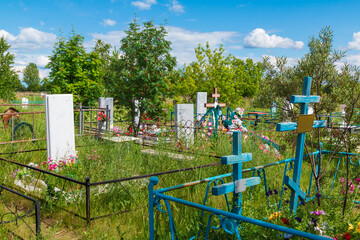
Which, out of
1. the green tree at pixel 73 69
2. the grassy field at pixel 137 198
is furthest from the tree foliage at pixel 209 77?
the grassy field at pixel 137 198

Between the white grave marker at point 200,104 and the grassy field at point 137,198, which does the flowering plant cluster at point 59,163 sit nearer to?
the grassy field at point 137,198

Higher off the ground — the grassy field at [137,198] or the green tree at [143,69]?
the green tree at [143,69]

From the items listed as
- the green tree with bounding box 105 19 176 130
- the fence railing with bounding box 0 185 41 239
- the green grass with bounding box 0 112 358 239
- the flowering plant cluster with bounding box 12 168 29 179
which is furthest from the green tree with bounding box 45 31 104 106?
the fence railing with bounding box 0 185 41 239

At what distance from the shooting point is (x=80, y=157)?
22.5 ft

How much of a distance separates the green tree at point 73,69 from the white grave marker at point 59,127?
20.1 ft

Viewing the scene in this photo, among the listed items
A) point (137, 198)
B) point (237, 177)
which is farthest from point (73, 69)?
point (237, 177)

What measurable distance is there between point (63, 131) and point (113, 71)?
14.8 feet

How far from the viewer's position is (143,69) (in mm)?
10391

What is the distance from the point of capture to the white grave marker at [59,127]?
21.8ft

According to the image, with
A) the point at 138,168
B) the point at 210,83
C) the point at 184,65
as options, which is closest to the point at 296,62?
the point at 138,168

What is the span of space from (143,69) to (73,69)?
4.17 m

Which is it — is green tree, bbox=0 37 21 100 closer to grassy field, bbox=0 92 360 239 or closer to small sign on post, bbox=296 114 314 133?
grassy field, bbox=0 92 360 239

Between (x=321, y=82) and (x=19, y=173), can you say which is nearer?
(x=321, y=82)

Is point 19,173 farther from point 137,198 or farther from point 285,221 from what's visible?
point 285,221
